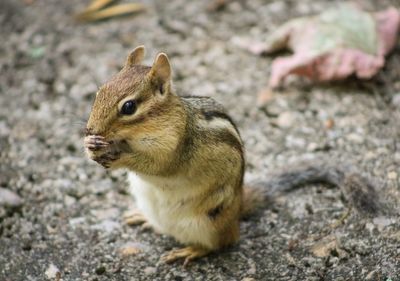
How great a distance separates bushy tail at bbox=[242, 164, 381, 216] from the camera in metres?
3.56

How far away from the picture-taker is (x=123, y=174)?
163 inches

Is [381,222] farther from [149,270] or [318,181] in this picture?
[149,270]

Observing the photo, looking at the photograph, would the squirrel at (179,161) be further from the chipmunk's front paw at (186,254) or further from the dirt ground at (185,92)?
the dirt ground at (185,92)

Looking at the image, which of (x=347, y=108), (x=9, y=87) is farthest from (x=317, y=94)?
(x=9, y=87)

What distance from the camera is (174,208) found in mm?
3346

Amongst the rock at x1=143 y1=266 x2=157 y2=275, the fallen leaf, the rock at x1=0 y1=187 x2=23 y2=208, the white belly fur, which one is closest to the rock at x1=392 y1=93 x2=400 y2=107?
the fallen leaf

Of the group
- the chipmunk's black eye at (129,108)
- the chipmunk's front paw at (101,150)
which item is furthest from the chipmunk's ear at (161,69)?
the chipmunk's front paw at (101,150)

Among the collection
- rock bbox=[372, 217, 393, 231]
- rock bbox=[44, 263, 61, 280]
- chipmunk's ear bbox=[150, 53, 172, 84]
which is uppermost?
chipmunk's ear bbox=[150, 53, 172, 84]

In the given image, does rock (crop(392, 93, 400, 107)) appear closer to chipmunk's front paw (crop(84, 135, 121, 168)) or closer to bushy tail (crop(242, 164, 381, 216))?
bushy tail (crop(242, 164, 381, 216))

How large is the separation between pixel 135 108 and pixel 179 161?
1.28 feet

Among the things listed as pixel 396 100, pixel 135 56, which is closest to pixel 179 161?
pixel 135 56

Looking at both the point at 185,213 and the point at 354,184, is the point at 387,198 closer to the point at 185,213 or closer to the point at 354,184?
the point at 354,184

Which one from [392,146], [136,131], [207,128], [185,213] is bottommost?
[392,146]

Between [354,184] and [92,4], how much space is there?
2.87 meters
